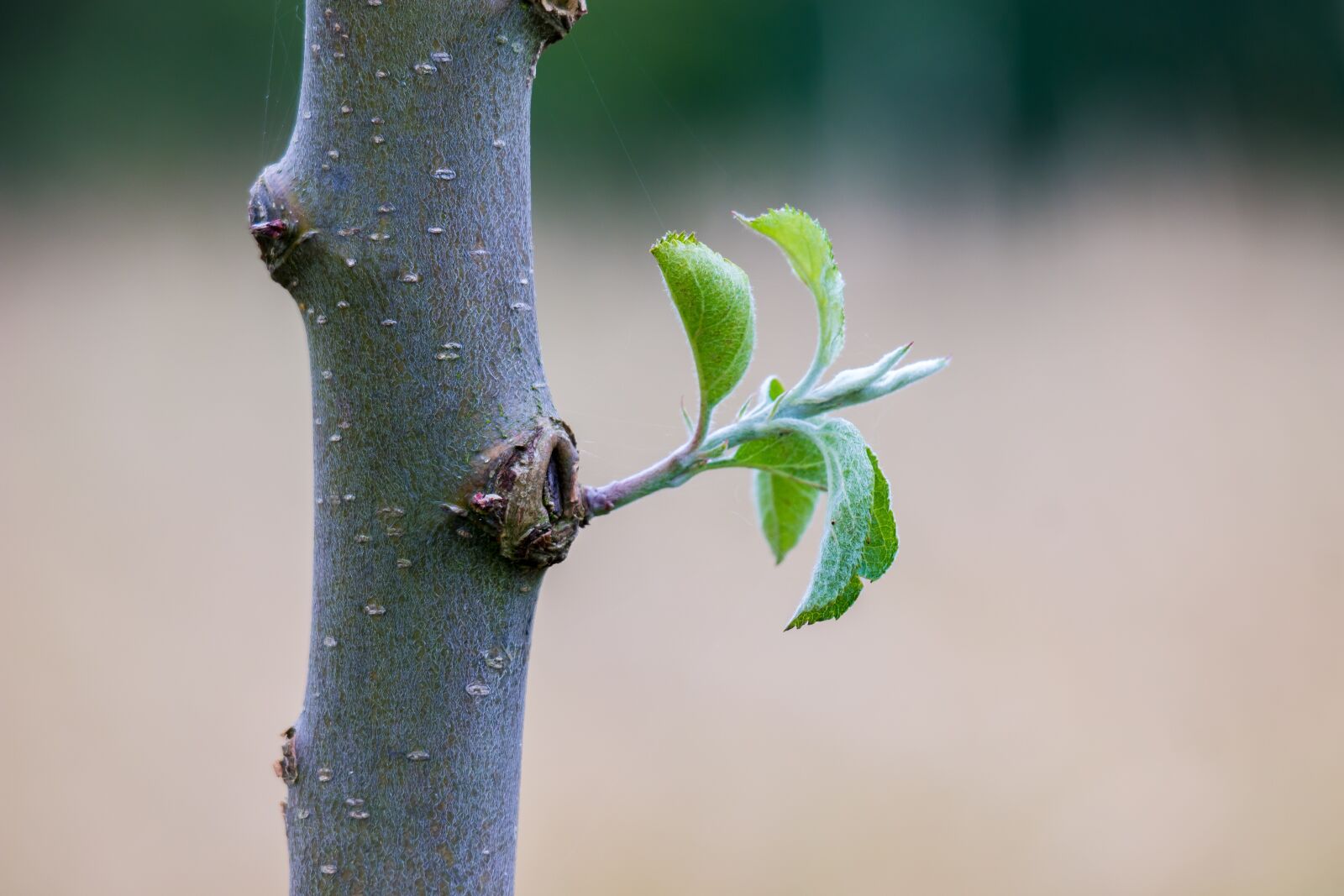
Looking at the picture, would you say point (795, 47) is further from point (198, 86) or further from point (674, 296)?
point (674, 296)

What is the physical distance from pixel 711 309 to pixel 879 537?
71mm

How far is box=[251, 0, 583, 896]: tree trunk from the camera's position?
217 mm

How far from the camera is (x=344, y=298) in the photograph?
0.72ft

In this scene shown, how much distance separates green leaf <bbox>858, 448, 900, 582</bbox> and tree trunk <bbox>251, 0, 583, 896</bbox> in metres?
0.07

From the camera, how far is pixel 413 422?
218mm

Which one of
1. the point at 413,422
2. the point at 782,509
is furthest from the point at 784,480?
the point at 413,422

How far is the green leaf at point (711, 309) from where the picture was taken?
0.24 meters

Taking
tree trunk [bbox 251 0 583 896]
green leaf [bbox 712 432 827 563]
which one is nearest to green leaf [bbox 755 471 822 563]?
green leaf [bbox 712 432 827 563]

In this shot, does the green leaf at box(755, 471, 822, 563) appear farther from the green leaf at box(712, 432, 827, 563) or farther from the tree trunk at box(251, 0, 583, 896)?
the tree trunk at box(251, 0, 583, 896)

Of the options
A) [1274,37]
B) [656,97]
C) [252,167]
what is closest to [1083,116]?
[1274,37]

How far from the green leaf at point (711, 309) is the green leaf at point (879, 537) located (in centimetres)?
4

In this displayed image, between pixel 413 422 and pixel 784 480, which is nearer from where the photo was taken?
pixel 413 422

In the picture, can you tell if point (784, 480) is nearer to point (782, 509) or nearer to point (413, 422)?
point (782, 509)

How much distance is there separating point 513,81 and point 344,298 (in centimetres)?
6
